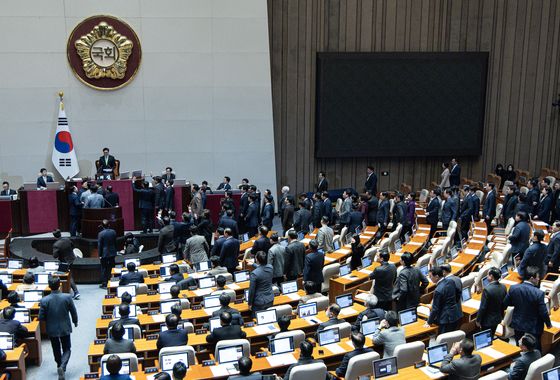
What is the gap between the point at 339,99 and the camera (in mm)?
20062

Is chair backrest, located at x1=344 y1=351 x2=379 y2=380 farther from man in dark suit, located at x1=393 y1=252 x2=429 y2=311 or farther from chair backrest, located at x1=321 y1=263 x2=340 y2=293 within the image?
chair backrest, located at x1=321 y1=263 x2=340 y2=293

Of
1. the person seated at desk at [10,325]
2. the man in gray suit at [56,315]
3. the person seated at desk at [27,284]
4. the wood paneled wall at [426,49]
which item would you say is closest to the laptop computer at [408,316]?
the man in gray suit at [56,315]

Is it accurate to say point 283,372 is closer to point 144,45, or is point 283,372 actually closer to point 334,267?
point 334,267

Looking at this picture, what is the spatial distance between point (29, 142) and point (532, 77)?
1706cm

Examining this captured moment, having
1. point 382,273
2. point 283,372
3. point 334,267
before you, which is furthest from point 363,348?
point 334,267

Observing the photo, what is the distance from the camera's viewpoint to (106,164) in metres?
17.6

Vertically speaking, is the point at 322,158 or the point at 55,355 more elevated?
the point at 322,158

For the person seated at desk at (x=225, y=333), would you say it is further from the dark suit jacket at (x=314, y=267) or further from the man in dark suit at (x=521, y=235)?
the man in dark suit at (x=521, y=235)

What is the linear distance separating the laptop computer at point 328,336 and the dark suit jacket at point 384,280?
196cm

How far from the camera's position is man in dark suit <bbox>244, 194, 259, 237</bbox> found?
1548 centimetres

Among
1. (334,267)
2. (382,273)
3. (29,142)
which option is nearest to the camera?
(382,273)

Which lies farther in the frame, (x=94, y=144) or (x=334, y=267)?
(x=94, y=144)

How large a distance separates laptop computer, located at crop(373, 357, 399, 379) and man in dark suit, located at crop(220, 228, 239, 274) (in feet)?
17.2

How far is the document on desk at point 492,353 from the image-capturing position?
7.66m
